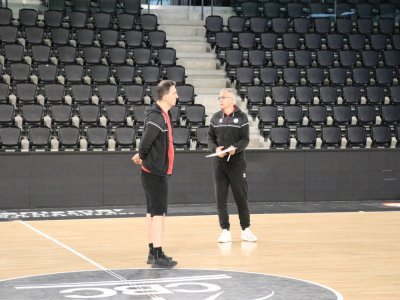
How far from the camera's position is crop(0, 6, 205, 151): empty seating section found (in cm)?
1538

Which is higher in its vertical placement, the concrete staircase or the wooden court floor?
the concrete staircase

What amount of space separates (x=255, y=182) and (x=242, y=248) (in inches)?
232

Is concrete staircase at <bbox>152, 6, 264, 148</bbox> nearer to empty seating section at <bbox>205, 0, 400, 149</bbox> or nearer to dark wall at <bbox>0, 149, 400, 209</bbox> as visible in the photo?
empty seating section at <bbox>205, 0, 400, 149</bbox>

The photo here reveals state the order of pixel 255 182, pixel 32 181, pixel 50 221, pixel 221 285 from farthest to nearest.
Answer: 1. pixel 255 182
2. pixel 32 181
3. pixel 50 221
4. pixel 221 285

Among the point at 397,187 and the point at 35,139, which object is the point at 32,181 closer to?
the point at 35,139

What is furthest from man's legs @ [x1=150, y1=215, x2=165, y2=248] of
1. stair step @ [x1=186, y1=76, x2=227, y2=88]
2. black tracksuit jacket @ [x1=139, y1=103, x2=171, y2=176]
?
stair step @ [x1=186, y1=76, x2=227, y2=88]

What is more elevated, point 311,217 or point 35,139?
point 35,139

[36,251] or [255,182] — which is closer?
[36,251]

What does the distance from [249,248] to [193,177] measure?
18.3 feet

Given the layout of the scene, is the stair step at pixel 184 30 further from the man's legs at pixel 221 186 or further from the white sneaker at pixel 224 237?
the white sneaker at pixel 224 237

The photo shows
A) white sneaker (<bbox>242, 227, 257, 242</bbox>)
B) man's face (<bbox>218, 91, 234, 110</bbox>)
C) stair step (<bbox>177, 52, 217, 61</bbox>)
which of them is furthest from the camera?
stair step (<bbox>177, 52, 217, 61</bbox>)

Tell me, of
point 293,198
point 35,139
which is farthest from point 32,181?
point 293,198

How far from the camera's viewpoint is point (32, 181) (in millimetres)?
14367

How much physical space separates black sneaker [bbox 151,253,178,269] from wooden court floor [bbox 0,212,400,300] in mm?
134
